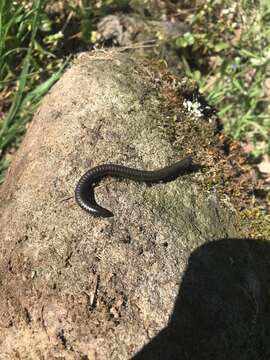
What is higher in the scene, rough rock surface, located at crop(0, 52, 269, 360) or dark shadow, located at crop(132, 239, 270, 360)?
rough rock surface, located at crop(0, 52, 269, 360)

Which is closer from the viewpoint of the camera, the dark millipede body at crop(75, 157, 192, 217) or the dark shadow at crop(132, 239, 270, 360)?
the dark shadow at crop(132, 239, 270, 360)

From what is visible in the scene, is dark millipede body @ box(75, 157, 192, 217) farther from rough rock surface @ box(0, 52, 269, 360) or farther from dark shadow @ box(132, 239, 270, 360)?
dark shadow @ box(132, 239, 270, 360)

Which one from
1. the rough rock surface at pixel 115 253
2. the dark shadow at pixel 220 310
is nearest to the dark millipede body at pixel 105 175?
the rough rock surface at pixel 115 253

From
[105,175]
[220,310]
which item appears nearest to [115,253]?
[105,175]

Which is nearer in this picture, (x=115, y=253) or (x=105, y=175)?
(x=115, y=253)

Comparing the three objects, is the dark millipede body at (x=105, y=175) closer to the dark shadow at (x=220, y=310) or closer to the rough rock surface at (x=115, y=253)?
the rough rock surface at (x=115, y=253)

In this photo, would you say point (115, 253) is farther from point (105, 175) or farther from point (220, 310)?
point (220, 310)

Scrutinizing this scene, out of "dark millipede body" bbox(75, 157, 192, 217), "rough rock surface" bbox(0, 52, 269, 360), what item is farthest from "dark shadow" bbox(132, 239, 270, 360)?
"dark millipede body" bbox(75, 157, 192, 217)
